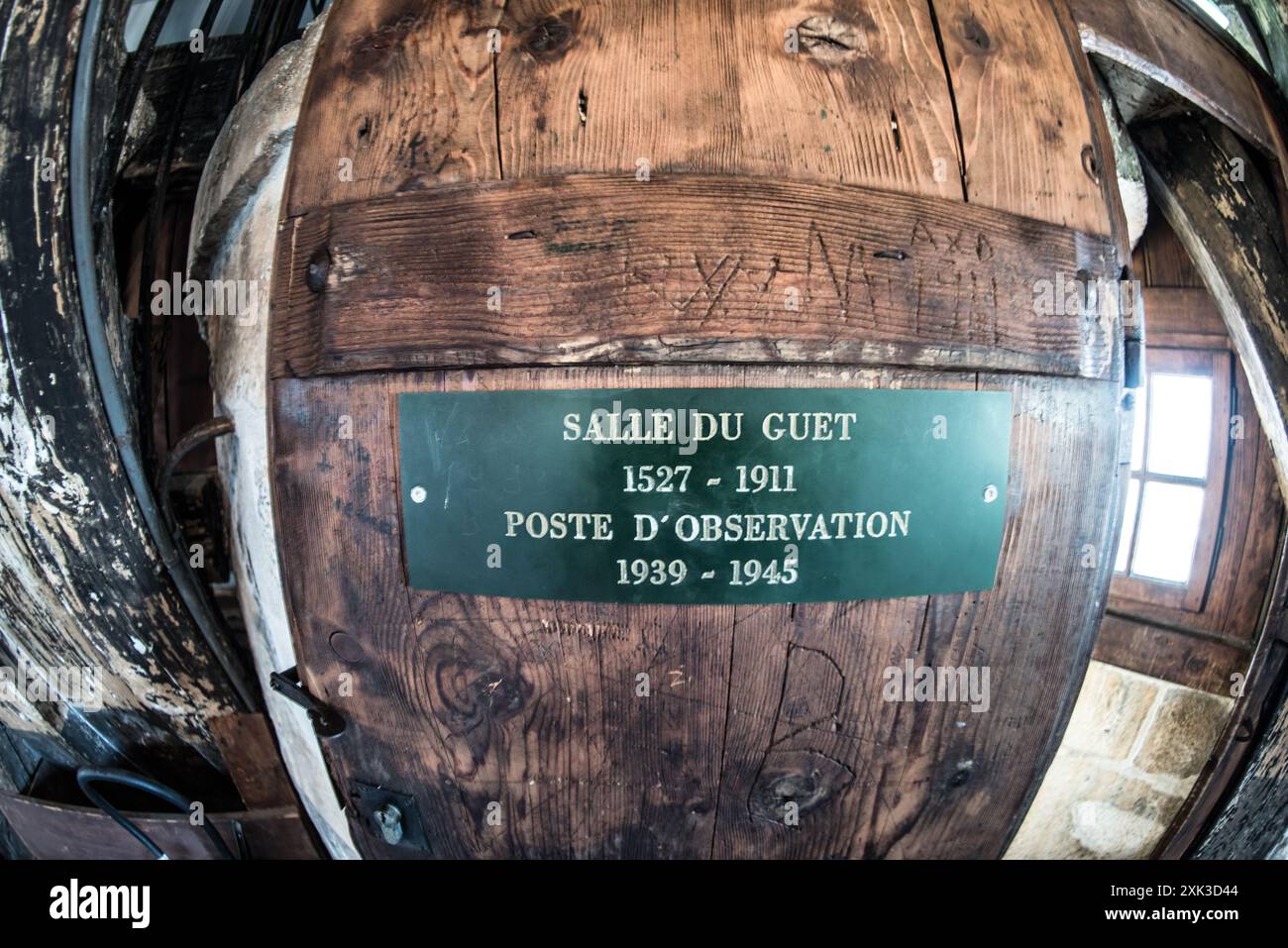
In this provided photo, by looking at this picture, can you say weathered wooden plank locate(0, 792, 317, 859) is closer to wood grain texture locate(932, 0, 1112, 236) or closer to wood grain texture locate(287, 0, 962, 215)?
wood grain texture locate(287, 0, 962, 215)

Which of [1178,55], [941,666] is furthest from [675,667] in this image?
[1178,55]

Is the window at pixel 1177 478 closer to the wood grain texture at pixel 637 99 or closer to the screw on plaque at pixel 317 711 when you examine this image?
the wood grain texture at pixel 637 99

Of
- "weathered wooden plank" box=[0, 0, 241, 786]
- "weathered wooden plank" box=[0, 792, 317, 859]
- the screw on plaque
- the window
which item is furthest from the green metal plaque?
the window

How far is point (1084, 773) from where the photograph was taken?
201cm

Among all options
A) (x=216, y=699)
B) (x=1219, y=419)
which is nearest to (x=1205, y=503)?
(x=1219, y=419)

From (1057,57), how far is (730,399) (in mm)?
724

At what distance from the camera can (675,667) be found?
3.08ft

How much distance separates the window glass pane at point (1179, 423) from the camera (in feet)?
6.65

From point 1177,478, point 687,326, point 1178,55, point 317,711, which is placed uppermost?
point 1178,55

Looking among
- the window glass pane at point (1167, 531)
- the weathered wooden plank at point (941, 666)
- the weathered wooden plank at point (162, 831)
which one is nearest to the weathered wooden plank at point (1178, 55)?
the weathered wooden plank at point (941, 666)

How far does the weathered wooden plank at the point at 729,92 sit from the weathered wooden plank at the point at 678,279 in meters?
0.04

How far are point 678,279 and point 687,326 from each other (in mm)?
59

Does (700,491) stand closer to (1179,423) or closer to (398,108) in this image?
(398,108)

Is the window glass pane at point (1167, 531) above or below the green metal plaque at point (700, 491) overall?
below
